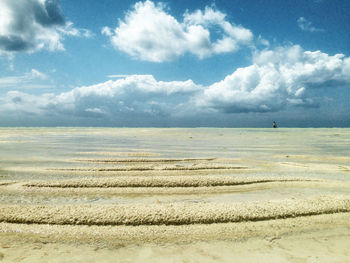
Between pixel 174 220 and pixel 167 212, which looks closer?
pixel 174 220

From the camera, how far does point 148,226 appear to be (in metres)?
2.77

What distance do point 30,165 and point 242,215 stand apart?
20.0ft

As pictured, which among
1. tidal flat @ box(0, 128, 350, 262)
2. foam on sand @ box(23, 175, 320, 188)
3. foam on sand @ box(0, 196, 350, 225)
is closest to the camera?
tidal flat @ box(0, 128, 350, 262)

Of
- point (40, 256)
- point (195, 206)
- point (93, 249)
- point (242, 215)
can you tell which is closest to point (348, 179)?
point (242, 215)

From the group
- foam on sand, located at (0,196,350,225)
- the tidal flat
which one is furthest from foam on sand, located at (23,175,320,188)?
foam on sand, located at (0,196,350,225)

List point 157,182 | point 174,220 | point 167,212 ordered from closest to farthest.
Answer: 1. point 174,220
2. point 167,212
3. point 157,182

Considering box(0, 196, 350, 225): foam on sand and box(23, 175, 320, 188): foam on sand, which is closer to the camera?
box(0, 196, 350, 225): foam on sand

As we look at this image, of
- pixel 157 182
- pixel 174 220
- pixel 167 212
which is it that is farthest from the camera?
pixel 157 182

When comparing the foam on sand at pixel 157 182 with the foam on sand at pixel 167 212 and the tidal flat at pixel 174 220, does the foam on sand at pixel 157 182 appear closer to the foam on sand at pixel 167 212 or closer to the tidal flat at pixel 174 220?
the tidal flat at pixel 174 220

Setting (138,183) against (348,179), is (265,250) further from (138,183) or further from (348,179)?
(348,179)

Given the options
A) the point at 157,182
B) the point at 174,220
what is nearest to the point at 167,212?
the point at 174,220

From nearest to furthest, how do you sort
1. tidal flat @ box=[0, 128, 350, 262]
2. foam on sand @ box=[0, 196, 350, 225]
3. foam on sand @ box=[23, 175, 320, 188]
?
tidal flat @ box=[0, 128, 350, 262] < foam on sand @ box=[0, 196, 350, 225] < foam on sand @ box=[23, 175, 320, 188]

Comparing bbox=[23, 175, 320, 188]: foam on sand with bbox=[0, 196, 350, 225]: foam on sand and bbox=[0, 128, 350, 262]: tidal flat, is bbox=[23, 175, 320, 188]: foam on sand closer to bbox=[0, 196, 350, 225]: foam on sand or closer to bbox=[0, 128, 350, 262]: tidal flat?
bbox=[0, 128, 350, 262]: tidal flat

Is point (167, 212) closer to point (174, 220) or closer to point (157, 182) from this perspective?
point (174, 220)
